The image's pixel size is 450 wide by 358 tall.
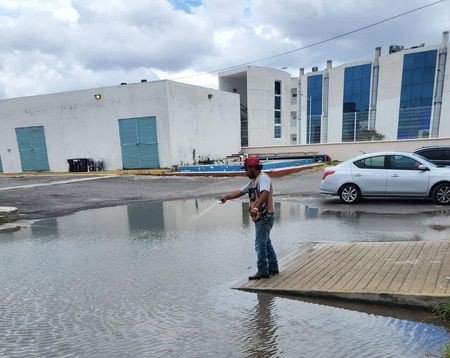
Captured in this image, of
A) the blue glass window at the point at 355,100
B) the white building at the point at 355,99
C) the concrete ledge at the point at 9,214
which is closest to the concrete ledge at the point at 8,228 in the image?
the concrete ledge at the point at 9,214

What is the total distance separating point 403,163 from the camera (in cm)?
1016

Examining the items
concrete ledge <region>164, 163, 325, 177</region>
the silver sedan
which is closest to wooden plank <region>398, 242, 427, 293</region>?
the silver sedan

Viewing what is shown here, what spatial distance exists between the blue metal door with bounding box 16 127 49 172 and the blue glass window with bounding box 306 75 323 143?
151ft

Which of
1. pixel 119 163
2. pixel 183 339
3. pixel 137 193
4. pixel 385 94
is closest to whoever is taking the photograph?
pixel 183 339

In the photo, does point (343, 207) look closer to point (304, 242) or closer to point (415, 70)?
point (304, 242)

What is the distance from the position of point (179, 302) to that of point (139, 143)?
21672 millimetres

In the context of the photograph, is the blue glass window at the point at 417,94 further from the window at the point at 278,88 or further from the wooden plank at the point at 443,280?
the wooden plank at the point at 443,280

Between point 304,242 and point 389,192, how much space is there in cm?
466

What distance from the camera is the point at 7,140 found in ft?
95.7

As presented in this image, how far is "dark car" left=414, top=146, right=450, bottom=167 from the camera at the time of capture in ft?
41.5

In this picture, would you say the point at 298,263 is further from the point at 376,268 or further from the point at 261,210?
the point at 261,210

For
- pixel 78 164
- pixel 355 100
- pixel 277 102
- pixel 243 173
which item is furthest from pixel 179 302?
pixel 355 100

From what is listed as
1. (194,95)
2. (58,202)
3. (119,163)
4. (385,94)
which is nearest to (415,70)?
(385,94)

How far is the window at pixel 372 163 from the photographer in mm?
10367
